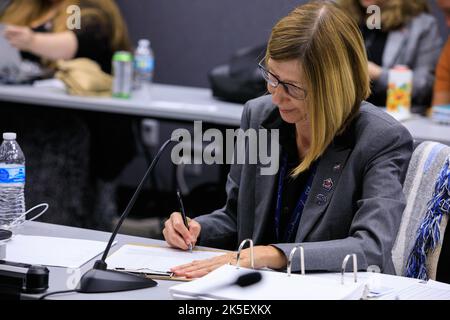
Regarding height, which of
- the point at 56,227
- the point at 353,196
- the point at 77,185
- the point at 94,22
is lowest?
the point at 77,185

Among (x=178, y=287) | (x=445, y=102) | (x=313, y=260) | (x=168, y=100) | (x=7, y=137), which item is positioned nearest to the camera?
(x=178, y=287)

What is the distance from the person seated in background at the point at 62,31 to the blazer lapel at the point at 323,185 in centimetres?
235

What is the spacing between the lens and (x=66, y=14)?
13.5 feet

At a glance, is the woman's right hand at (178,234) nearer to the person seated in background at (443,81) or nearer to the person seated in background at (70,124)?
the person seated in background at (70,124)

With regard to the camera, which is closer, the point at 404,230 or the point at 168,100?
the point at 404,230

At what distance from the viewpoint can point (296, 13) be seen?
195 cm

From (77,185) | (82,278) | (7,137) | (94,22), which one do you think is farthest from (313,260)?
(94,22)

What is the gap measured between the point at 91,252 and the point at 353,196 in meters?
0.62

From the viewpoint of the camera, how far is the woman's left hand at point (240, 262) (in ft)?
5.74

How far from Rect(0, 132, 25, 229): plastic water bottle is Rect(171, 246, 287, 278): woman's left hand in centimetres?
56

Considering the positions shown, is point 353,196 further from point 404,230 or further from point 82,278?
point 82,278

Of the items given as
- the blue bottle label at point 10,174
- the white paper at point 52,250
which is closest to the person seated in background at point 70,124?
the blue bottle label at point 10,174

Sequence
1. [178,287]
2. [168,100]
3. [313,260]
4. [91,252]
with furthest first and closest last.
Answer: [168,100] < [91,252] < [313,260] < [178,287]

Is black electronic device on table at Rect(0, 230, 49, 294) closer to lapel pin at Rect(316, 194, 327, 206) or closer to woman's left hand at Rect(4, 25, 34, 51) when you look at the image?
lapel pin at Rect(316, 194, 327, 206)
